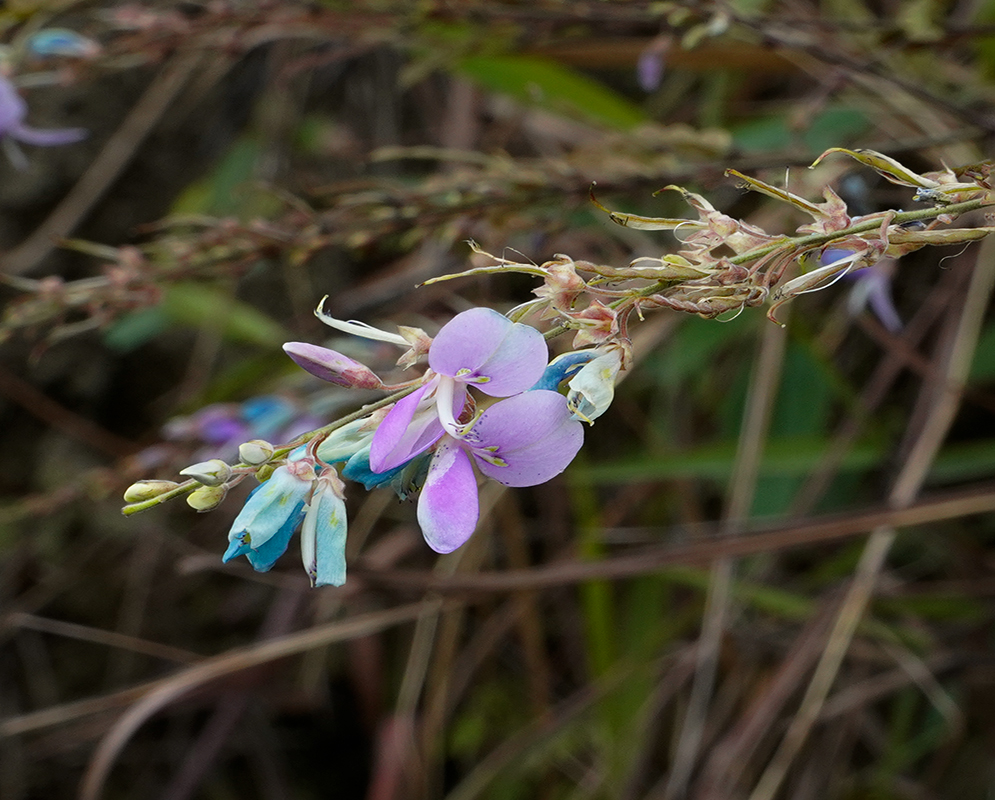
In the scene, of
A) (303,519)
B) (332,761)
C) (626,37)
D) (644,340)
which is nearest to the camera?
(303,519)

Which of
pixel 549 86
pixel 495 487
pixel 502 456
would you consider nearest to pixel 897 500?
pixel 495 487

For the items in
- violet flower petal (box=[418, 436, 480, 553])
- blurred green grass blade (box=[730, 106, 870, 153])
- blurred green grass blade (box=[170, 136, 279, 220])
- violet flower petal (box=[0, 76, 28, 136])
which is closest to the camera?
violet flower petal (box=[418, 436, 480, 553])

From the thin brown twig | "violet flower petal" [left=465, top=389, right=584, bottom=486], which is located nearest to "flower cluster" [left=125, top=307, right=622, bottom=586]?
"violet flower petal" [left=465, top=389, right=584, bottom=486]

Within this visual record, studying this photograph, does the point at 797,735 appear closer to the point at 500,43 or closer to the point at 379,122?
the point at 500,43

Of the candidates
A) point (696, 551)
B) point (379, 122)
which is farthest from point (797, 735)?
point (379, 122)

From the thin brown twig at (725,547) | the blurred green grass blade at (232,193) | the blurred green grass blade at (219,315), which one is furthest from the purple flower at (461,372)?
the blurred green grass blade at (232,193)

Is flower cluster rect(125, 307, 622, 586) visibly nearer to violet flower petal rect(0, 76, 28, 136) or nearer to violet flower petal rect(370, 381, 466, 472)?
violet flower petal rect(370, 381, 466, 472)

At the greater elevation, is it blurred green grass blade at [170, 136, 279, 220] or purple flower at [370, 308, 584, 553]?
purple flower at [370, 308, 584, 553]
